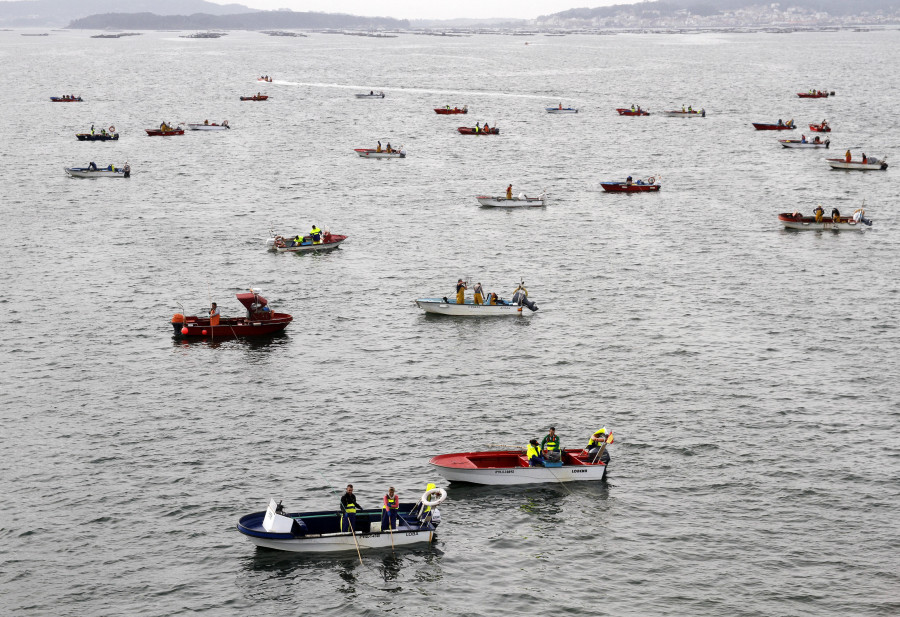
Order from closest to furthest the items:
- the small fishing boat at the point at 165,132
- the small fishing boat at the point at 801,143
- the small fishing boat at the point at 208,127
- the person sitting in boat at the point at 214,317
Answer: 1. the person sitting in boat at the point at 214,317
2. the small fishing boat at the point at 801,143
3. the small fishing boat at the point at 165,132
4. the small fishing boat at the point at 208,127

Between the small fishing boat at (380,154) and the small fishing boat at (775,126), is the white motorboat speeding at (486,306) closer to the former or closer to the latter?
the small fishing boat at (380,154)

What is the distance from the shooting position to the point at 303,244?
3693 inches

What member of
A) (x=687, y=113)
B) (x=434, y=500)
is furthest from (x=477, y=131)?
(x=434, y=500)

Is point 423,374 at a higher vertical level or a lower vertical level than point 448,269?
lower

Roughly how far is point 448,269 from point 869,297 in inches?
1430

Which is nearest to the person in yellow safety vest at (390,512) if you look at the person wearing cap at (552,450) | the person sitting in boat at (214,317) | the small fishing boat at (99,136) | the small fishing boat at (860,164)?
the person wearing cap at (552,450)

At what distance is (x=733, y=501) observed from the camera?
158 ft

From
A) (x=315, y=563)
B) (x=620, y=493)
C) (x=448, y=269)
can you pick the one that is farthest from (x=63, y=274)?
(x=620, y=493)

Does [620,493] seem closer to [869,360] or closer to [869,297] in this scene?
[869,360]

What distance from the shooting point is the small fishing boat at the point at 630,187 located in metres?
121

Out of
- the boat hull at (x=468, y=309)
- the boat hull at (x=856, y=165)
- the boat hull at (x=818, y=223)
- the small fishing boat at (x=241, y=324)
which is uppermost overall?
the boat hull at (x=856, y=165)

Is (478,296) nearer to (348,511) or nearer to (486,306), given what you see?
(486,306)

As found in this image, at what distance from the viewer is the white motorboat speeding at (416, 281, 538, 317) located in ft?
248

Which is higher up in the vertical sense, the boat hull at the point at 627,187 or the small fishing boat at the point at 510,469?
the boat hull at the point at 627,187
